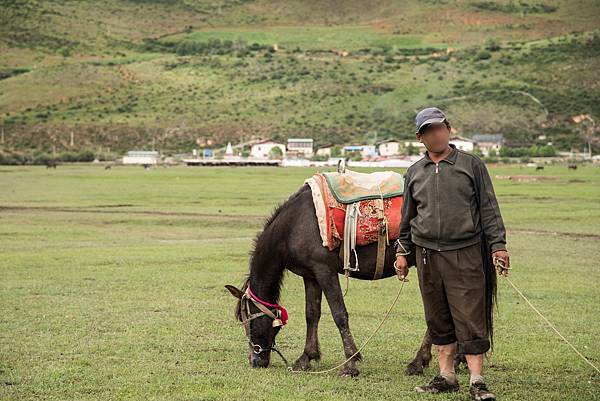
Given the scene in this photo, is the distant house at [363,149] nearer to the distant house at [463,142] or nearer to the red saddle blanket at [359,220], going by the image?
the distant house at [463,142]

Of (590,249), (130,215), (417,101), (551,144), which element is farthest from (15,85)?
(590,249)

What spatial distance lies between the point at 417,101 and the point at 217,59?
5398 centimetres

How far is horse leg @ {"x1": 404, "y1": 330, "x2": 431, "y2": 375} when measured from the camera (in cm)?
877

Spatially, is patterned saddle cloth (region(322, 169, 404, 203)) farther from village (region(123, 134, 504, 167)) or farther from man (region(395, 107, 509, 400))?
village (region(123, 134, 504, 167))

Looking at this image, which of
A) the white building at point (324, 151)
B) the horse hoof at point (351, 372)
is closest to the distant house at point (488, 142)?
the white building at point (324, 151)

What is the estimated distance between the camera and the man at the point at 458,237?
747 cm

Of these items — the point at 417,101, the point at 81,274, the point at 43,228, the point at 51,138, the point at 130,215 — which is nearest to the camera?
the point at 81,274

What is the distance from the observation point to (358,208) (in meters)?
9.16

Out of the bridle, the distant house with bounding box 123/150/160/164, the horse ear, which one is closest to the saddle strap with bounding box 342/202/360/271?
the bridle

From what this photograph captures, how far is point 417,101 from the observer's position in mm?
135625

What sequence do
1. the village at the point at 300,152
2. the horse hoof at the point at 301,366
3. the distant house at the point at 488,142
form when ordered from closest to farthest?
the horse hoof at the point at 301,366 < the village at the point at 300,152 < the distant house at the point at 488,142

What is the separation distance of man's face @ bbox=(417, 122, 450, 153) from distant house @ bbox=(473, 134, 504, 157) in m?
103

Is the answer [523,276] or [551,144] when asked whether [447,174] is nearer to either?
[523,276]

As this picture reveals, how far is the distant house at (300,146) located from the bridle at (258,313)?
104 m
